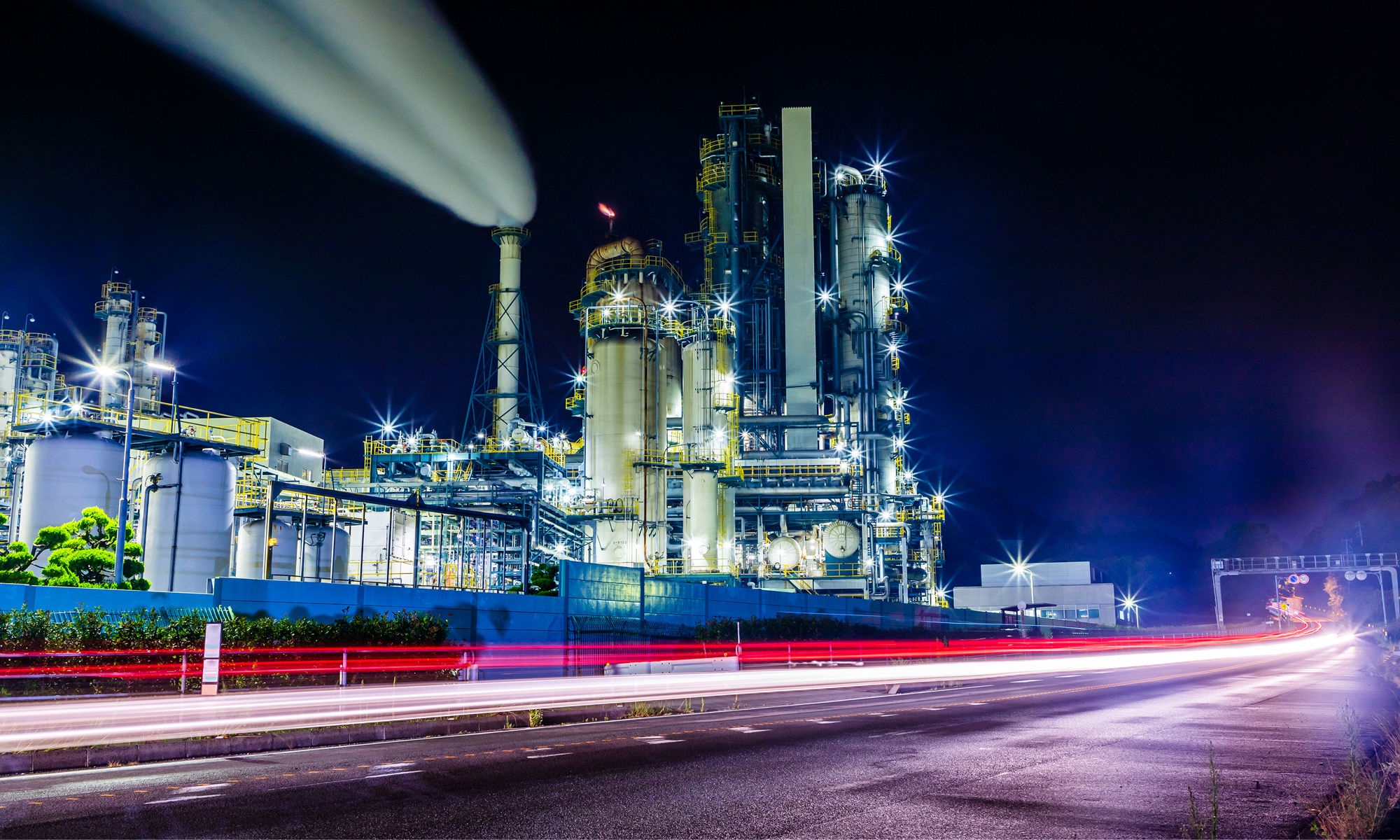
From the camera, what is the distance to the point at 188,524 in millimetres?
39969

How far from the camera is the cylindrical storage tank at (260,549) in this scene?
42.9 metres

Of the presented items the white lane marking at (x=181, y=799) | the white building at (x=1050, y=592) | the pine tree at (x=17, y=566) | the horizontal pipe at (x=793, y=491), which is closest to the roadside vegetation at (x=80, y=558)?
the pine tree at (x=17, y=566)

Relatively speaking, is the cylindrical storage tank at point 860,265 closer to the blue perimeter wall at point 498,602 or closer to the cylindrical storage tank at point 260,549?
the blue perimeter wall at point 498,602

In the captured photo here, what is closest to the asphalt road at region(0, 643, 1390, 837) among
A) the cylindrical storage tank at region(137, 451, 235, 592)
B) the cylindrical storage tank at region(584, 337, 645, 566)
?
the cylindrical storage tank at region(137, 451, 235, 592)

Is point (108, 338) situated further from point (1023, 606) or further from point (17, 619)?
point (1023, 606)

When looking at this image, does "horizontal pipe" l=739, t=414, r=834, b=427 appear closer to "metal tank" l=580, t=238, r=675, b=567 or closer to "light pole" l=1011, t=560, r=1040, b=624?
"metal tank" l=580, t=238, r=675, b=567

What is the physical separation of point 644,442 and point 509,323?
13550 millimetres

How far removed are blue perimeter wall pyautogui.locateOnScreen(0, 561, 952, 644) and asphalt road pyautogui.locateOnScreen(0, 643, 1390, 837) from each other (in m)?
13.6

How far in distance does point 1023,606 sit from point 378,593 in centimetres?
4814

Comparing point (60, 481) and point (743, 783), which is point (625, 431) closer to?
point (60, 481)

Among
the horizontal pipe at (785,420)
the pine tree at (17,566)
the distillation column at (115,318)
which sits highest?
the distillation column at (115,318)

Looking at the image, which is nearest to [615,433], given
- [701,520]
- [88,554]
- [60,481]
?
[701,520]

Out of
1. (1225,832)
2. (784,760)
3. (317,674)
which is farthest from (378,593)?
(1225,832)

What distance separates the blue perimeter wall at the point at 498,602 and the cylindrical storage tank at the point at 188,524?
12904mm
